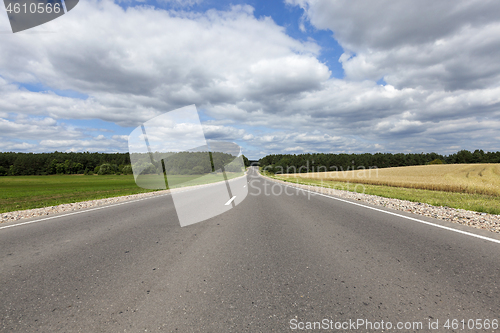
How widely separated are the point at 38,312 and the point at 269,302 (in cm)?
276

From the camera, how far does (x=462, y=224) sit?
22.0 feet

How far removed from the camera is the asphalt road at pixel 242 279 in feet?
8.49

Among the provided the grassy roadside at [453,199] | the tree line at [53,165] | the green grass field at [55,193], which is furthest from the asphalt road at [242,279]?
the tree line at [53,165]

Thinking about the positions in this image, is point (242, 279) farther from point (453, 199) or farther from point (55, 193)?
point (55, 193)

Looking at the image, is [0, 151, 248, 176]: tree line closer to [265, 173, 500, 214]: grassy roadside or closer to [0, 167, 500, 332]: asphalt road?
[265, 173, 500, 214]: grassy roadside

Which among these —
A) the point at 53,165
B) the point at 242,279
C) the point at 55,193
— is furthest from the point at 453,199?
the point at 53,165

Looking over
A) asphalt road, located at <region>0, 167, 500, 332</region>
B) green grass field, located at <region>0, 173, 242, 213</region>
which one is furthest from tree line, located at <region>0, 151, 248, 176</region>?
asphalt road, located at <region>0, 167, 500, 332</region>

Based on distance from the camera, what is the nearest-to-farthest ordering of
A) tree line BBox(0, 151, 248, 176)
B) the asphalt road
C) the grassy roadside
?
the asphalt road
the grassy roadside
tree line BBox(0, 151, 248, 176)

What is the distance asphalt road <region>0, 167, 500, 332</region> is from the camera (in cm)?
259

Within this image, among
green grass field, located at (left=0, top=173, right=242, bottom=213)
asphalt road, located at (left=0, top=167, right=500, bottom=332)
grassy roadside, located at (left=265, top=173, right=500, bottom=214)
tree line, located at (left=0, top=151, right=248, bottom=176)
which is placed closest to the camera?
asphalt road, located at (left=0, top=167, right=500, bottom=332)

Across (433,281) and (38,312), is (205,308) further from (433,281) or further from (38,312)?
(433,281)

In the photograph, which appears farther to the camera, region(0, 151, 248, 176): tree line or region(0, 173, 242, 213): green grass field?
region(0, 151, 248, 176): tree line

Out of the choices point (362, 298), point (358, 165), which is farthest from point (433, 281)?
point (358, 165)

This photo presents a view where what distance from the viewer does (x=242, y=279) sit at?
350 cm
